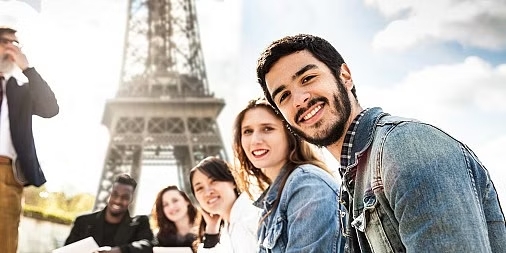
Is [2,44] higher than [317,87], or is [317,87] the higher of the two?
[2,44]

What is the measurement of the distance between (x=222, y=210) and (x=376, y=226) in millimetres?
987

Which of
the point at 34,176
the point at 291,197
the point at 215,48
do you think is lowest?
the point at 291,197

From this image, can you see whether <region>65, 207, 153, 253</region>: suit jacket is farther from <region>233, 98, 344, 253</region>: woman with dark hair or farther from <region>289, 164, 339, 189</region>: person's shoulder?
<region>289, 164, 339, 189</region>: person's shoulder

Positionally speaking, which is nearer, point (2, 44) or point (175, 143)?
point (2, 44)

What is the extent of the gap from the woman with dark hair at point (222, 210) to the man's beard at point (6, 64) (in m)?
0.63

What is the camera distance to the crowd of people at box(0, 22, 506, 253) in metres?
0.52

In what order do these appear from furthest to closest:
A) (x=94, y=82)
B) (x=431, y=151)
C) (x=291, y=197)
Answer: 1. (x=94, y=82)
2. (x=291, y=197)
3. (x=431, y=151)

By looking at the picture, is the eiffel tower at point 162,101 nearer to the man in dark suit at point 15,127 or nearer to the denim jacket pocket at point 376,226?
the man in dark suit at point 15,127

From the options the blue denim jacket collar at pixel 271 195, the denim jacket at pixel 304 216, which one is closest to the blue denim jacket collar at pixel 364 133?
the denim jacket at pixel 304 216

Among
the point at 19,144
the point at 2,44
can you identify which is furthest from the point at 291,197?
the point at 2,44

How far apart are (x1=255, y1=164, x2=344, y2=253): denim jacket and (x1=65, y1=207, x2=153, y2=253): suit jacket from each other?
3.51ft

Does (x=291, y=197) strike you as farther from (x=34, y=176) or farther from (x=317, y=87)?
(x=34, y=176)

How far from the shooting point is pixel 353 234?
0.72 meters

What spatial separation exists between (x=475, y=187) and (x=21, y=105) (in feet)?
4.77
